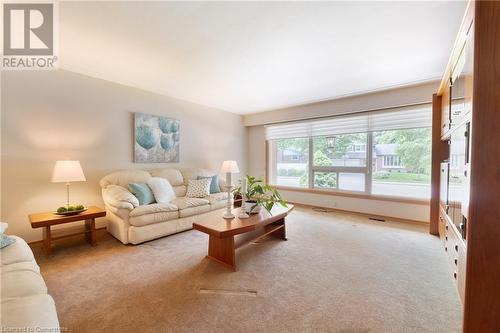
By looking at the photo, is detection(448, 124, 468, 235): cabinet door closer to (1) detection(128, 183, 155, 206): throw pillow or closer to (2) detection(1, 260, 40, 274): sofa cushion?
(2) detection(1, 260, 40, 274): sofa cushion

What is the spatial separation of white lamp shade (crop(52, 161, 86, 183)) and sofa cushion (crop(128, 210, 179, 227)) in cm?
86

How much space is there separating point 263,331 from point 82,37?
317cm

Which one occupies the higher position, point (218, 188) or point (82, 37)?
point (82, 37)

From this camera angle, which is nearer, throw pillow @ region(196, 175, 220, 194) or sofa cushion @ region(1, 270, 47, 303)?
sofa cushion @ region(1, 270, 47, 303)

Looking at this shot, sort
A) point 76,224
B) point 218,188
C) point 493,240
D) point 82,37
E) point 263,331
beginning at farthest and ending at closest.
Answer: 1. point 218,188
2. point 76,224
3. point 82,37
4. point 263,331
5. point 493,240

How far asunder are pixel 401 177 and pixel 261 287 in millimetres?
3498

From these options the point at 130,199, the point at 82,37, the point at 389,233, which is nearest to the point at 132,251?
the point at 130,199

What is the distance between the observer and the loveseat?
884 millimetres

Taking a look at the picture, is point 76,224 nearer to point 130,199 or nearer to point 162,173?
point 130,199

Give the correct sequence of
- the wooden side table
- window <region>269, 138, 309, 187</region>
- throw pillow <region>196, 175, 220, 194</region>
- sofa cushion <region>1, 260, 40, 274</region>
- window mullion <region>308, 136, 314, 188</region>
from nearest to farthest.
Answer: sofa cushion <region>1, 260, 40, 274</region>
the wooden side table
throw pillow <region>196, 175, 220, 194</region>
window mullion <region>308, 136, 314, 188</region>
window <region>269, 138, 309, 187</region>

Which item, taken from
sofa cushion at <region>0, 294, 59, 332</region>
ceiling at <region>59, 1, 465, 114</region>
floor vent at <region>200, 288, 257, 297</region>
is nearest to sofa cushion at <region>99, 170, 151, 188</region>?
ceiling at <region>59, 1, 465, 114</region>

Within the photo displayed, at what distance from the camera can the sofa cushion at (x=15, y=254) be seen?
140 cm

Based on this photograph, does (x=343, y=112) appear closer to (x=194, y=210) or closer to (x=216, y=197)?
(x=216, y=197)

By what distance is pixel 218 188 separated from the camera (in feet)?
14.2
